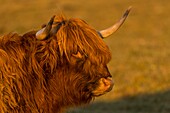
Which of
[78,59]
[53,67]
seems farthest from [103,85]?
[53,67]

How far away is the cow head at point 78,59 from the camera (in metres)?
5.49

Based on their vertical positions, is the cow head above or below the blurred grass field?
above

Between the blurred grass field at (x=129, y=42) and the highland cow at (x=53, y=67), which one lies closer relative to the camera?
the highland cow at (x=53, y=67)

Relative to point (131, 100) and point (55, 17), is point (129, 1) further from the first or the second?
point (55, 17)

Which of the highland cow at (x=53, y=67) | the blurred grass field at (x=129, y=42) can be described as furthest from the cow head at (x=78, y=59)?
the blurred grass field at (x=129, y=42)

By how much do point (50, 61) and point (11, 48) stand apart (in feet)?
1.23

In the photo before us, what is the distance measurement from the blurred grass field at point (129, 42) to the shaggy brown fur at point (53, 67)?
1.26 meters

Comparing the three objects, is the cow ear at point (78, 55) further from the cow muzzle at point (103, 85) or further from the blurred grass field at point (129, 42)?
the blurred grass field at point (129, 42)

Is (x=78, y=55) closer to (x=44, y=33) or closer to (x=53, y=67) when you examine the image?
(x=53, y=67)

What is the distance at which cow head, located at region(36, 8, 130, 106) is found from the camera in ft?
Result: 18.0

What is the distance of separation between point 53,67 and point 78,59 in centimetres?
25

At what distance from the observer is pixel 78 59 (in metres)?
5.55

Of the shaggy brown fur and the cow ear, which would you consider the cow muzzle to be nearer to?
the shaggy brown fur

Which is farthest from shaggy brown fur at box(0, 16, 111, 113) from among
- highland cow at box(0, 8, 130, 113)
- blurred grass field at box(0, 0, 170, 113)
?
blurred grass field at box(0, 0, 170, 113)
